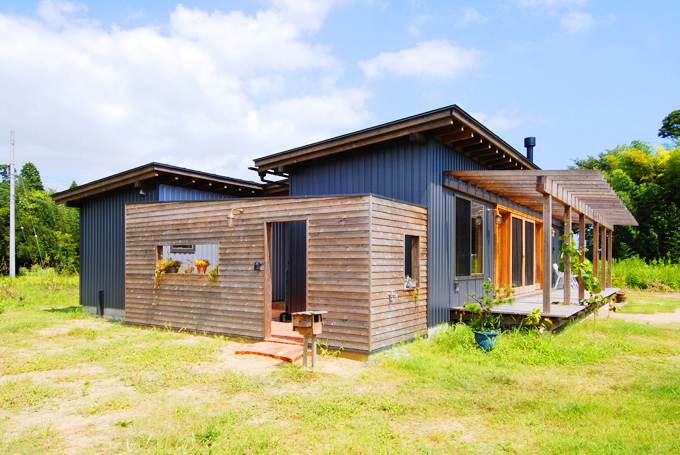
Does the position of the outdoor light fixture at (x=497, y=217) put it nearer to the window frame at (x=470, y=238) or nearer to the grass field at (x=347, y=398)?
the window frame at (x=470, y=238)

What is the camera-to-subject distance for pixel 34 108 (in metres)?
17.8

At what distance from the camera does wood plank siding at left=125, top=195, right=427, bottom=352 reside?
6.44 meters

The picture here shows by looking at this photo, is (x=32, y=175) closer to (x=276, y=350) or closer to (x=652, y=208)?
(x=276, y=350)

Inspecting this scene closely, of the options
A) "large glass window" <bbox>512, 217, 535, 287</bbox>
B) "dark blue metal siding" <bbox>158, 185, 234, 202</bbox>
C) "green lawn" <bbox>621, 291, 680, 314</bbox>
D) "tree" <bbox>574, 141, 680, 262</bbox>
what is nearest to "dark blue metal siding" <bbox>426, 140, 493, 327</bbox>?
"large glass window" <bbox>512, 217, 535, 287</bbox>

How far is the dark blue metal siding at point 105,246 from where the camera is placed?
1069cm

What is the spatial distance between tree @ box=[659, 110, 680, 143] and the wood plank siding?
3199cm

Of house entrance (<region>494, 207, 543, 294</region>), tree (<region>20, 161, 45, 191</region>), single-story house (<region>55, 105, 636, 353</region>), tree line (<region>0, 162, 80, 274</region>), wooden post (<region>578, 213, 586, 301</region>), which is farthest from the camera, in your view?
tree (<region>20, 161, 45, 191</region>)

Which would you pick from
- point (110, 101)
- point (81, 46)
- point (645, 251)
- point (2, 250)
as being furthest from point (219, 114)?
point (645, 251)

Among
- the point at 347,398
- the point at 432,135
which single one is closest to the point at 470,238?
the point at 432,135

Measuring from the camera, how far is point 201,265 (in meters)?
8.63

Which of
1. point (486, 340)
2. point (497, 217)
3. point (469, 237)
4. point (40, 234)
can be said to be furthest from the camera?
point (40, 234)

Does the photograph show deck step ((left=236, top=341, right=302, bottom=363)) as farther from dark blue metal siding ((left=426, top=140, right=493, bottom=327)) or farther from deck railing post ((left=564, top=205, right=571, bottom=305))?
deck railing post ((left=564, top=205, right=571, bottom=305))

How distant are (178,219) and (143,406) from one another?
4.61 m

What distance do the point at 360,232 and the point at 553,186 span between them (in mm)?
3404
